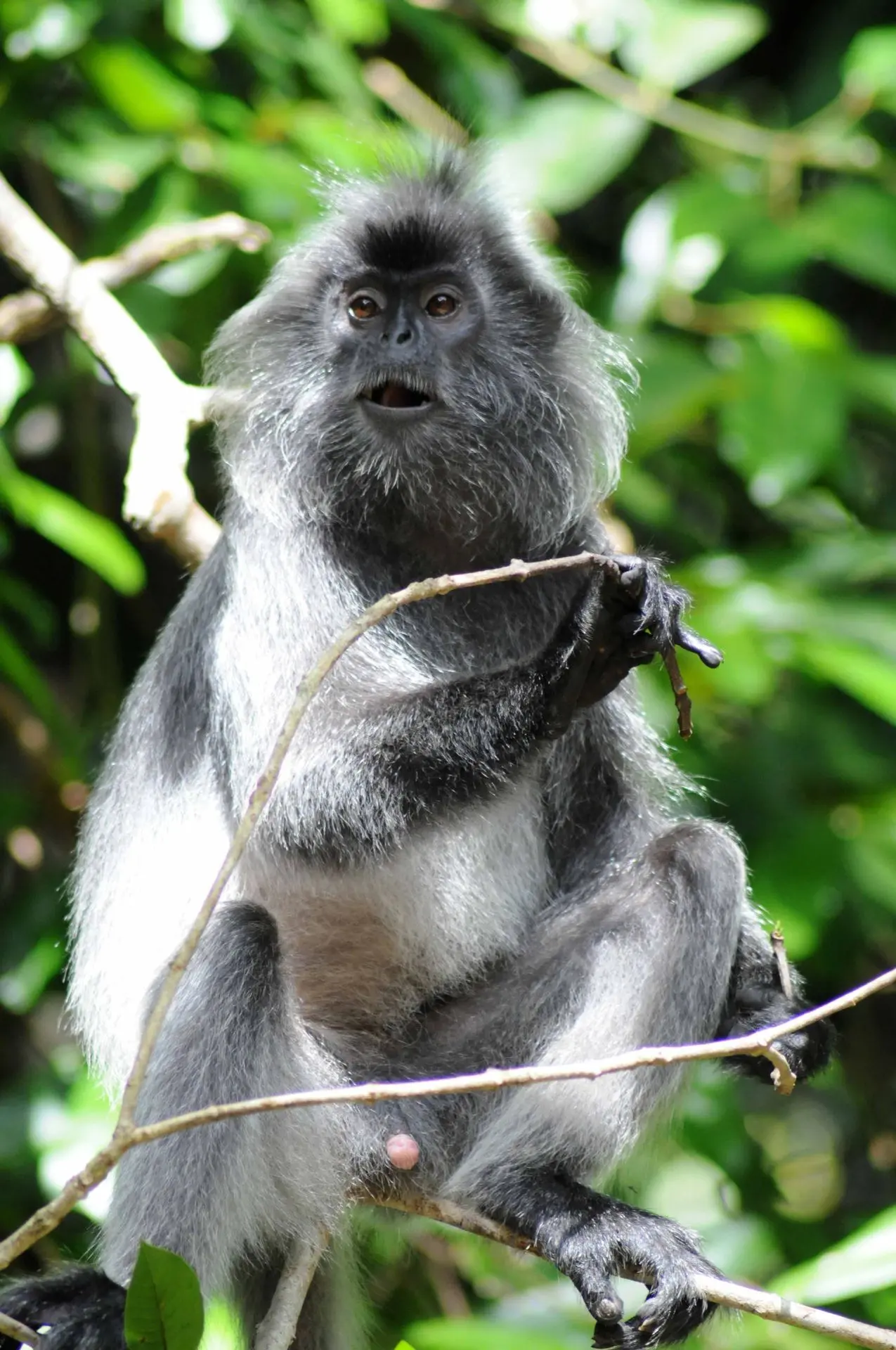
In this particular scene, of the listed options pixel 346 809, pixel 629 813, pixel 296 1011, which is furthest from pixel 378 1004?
pixel 629 813

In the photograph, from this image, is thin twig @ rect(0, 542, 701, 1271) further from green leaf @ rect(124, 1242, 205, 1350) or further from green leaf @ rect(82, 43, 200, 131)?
green leaf @ rect(82, 43, 200, 131)

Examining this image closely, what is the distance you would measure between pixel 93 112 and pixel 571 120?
56.5 inches

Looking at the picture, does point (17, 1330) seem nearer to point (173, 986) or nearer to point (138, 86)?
point (173, 986)

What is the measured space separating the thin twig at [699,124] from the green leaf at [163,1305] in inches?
154

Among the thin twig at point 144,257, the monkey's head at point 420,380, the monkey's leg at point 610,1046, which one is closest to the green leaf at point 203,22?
the thin twig at point 144,257

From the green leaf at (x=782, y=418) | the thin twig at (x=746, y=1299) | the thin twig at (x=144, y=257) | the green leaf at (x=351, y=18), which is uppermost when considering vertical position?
the green leaf at (x=351, y=18)

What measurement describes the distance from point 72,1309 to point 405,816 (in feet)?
3.52

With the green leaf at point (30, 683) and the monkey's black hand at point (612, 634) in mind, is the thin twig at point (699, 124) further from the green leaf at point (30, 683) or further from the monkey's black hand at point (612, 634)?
the monkey's black hand at point (612, 634)

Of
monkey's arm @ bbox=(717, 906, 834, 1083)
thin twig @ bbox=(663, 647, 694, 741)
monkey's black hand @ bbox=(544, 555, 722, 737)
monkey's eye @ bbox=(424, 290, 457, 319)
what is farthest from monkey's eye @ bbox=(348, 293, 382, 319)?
monkey's arm @ bbox=(717, 906, 834, 1083)

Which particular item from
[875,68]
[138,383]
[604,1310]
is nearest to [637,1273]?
[604,1310]

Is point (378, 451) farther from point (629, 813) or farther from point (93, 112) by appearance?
point (93, 112)

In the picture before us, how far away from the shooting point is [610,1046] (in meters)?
3.29

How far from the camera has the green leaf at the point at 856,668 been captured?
160 inches

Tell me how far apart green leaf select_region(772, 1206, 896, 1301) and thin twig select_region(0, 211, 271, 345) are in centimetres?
283
